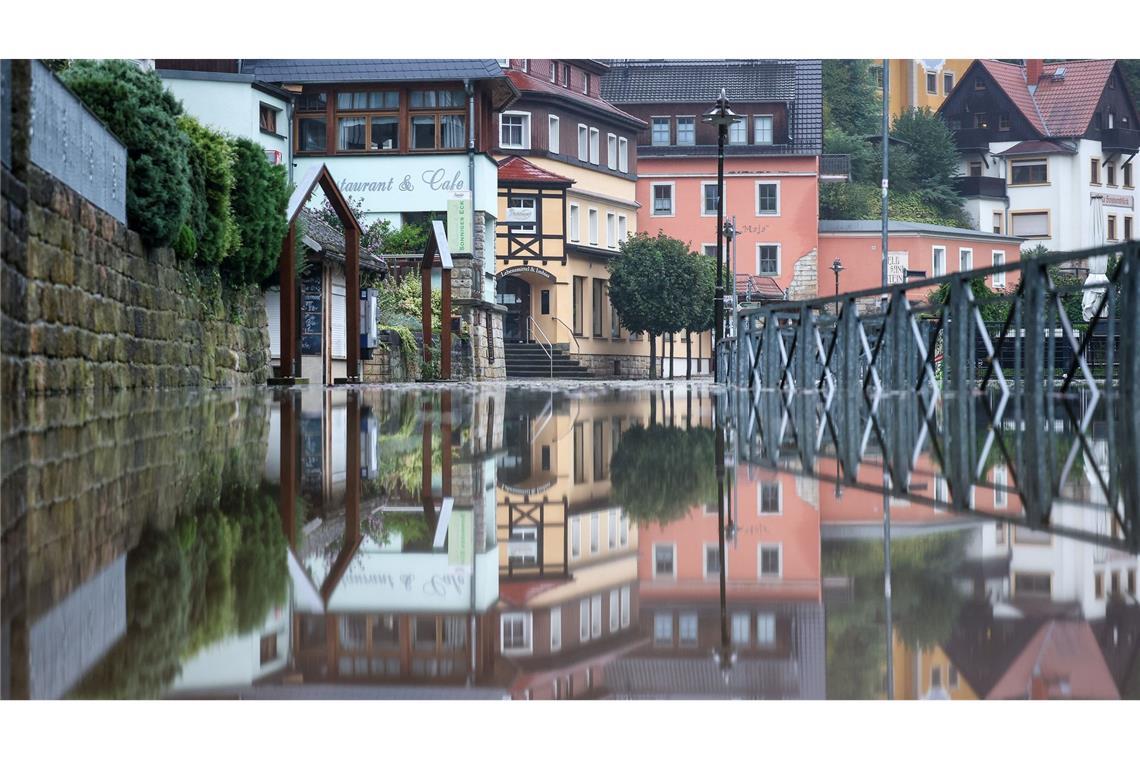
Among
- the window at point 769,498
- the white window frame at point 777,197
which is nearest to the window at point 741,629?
the window at point 769,498

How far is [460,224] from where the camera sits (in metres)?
45.2

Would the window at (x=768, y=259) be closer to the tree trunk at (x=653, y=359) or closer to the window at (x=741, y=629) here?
the tree trunk at (x=653, y=359)

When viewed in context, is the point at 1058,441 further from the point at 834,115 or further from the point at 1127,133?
the point at 834,115

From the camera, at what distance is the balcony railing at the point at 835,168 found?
3082 inches

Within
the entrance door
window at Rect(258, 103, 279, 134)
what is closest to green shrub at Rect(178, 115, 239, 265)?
window at Rect(258, 103, 279, 134)

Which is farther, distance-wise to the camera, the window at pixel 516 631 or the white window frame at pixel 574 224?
the white window frame at pixel 574 224

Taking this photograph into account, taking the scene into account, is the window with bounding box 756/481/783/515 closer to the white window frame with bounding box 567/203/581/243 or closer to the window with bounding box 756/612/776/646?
the window with bounding box 756/612/776/646

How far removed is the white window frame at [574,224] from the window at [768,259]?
48.0 ft

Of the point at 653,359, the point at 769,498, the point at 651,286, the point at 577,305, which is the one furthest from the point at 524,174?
the point at 769,498

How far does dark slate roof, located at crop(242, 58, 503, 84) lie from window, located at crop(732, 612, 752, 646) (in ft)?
142

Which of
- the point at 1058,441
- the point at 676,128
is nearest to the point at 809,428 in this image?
the point at 1058,441

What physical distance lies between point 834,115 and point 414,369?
203 ft

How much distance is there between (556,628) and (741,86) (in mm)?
74842

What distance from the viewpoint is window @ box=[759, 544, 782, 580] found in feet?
9.86
